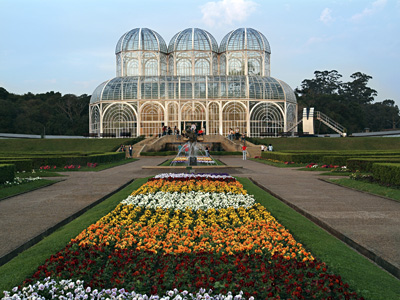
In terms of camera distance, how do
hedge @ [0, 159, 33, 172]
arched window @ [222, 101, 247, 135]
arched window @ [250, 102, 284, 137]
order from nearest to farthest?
hedge @ [0, 159, 33, 172] < arched window @ [250, 102, 284, 137] < arched window @ [222, 101, 247, 135]

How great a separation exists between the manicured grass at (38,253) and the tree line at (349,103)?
217 feet

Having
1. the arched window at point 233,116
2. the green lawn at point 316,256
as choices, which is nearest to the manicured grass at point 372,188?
the green lawn at point 316,256

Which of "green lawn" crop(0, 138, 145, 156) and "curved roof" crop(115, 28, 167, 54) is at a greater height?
"curved roof" crop(115, 28, 167, 54)

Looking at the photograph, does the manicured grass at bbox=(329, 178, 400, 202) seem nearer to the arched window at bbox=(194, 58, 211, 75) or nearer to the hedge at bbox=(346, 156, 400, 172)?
the hedge at bbox=(346, 156, 400, 172)

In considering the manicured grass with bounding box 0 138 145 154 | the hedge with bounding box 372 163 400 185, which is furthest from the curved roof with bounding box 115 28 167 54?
the hedge with bounding box 372 163 400 185

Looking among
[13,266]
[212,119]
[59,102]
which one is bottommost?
[13,266]

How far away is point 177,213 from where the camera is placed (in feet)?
33.1

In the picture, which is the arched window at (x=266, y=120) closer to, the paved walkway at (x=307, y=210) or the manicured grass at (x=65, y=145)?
the manicured grass at (x=65, y=145)

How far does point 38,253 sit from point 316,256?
4.53 m

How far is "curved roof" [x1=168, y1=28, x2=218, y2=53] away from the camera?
68062 millimetres

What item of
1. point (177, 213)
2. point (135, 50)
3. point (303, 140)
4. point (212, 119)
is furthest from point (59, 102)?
point (177, 213)

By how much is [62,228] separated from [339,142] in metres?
42.9

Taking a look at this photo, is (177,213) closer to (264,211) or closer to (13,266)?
(264,211)

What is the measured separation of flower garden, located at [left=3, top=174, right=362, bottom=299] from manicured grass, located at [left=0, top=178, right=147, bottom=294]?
0.75 ft
